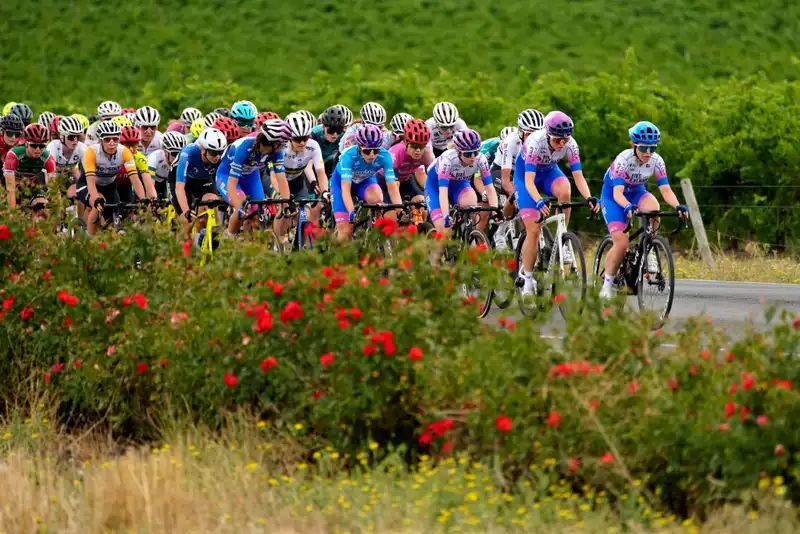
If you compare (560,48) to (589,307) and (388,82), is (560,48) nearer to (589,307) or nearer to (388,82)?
(388,82)

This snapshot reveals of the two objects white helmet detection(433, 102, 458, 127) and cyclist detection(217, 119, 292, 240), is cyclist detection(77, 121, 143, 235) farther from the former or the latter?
white helmet detection(433, 102, 458, 127)

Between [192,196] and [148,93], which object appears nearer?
[192,196]

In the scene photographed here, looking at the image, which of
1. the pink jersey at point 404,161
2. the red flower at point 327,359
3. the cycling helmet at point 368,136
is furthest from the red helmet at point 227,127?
the red flower at point 327,359

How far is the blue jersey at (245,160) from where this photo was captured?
1598 cm

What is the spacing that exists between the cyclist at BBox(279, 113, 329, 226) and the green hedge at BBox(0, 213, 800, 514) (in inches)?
241

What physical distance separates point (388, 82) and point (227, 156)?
15050mm

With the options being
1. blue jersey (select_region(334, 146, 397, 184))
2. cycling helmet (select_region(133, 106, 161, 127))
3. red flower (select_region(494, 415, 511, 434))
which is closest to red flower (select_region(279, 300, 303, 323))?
red flower (select_region(494, 415, 511, 434))

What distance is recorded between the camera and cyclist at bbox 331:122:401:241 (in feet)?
50.4

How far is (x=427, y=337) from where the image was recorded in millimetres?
7836

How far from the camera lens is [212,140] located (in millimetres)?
16875

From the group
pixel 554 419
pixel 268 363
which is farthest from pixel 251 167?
pixel 554 419

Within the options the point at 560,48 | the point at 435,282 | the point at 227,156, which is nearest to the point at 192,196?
the point at 227,156

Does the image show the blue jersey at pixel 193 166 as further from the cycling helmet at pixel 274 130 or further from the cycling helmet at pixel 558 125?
the cycling helmet at pixel 558 125

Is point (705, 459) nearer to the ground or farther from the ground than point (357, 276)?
nearer to the ground
